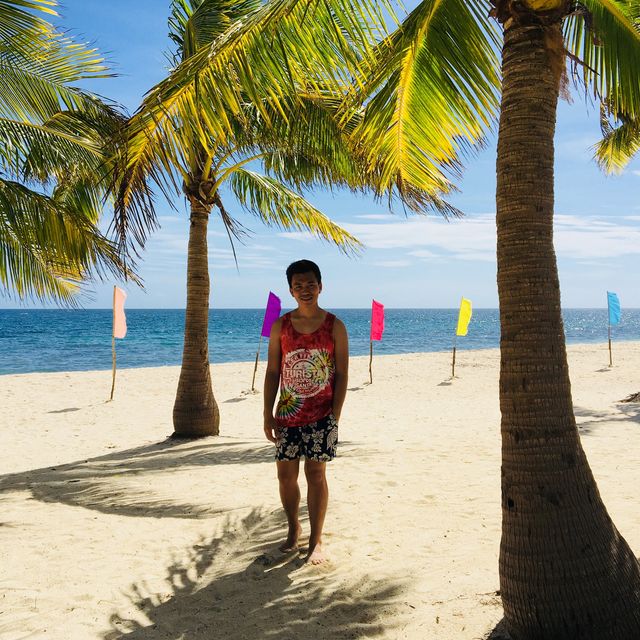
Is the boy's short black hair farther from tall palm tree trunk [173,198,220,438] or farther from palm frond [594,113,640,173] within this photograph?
palm frond [594,113,640,173]

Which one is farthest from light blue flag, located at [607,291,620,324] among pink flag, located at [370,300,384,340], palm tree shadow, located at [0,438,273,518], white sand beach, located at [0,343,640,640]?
palm tree shadow, located at [0,438,273,518]

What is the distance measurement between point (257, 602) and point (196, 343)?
18.9 ft

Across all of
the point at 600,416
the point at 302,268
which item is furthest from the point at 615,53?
the point at 600,416

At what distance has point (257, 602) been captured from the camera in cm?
342

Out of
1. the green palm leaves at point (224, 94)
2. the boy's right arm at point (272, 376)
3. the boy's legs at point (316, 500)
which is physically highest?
the green palm leaves at point (224, 94)

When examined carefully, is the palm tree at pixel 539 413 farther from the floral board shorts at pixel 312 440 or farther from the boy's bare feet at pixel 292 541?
the boy's bare feet at pixel 292 541

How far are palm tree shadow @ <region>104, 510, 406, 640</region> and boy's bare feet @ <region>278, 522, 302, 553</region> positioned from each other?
3.7 inches

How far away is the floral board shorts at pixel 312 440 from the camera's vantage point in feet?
12.1

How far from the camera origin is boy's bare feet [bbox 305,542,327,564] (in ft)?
12.6

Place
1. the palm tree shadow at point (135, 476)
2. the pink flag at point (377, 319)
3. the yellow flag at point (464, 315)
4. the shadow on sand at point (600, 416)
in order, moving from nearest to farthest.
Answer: the palm tree shadow at point (135, 476) < the shadow on sand at point (600, 416) < the pink flag at point (377, 319) < the yellow flag at point (464, 315)

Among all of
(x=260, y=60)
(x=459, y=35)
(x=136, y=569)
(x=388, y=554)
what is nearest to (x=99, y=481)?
(x=136, y=569)

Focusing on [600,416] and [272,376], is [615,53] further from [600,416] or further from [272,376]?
[600,416]

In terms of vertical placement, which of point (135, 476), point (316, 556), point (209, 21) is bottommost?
point (135, 476)

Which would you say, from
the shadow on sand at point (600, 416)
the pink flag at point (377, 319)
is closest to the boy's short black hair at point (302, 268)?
the shadow on sand at point (600, 416)
